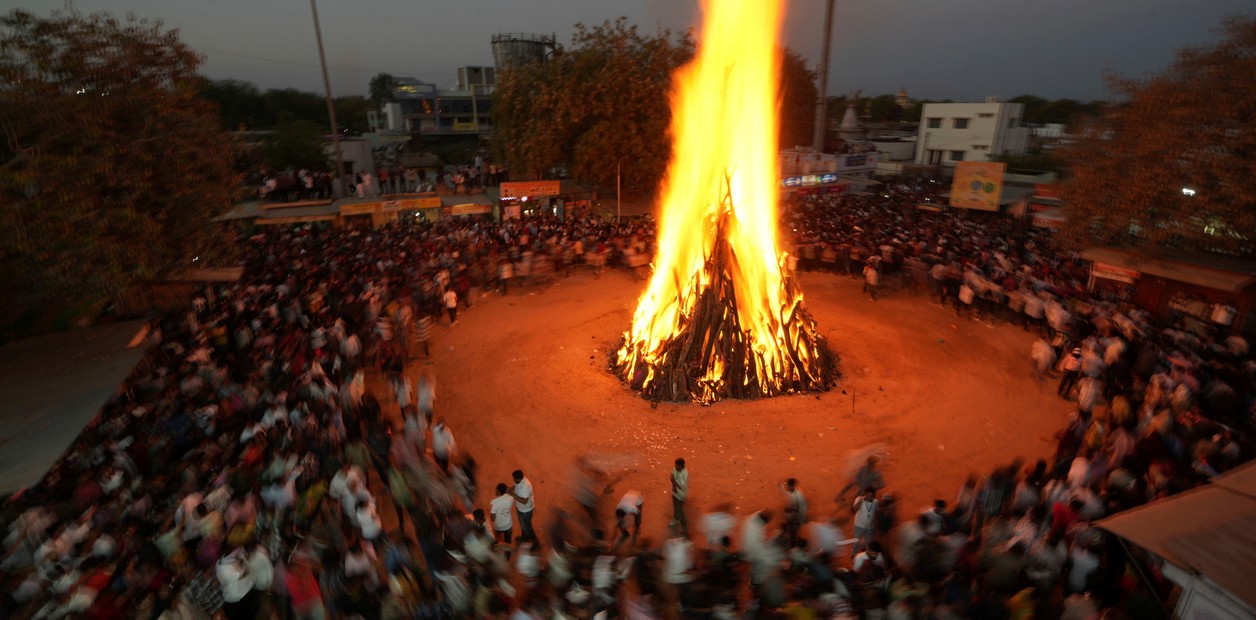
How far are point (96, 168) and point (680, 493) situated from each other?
11.8 metres

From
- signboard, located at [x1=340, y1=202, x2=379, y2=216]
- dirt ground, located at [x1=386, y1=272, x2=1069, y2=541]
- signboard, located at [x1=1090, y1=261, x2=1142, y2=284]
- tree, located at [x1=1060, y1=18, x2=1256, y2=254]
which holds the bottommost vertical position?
dirt ground, located at [x1=386, y1=272, x2=1069, y2=541]

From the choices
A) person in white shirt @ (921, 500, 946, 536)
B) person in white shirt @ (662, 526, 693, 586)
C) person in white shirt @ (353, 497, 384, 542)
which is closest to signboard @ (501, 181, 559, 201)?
person in white shirt @ (353, 497, 384, 542)

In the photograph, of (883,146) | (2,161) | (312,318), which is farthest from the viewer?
(883,146)

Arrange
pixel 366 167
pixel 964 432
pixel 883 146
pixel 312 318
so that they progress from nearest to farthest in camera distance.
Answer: pixel 964 432, pixel 312 318, pixel 366 167, pixel 883 146

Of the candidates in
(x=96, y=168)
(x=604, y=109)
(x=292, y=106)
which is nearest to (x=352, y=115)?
(x=292, y=106)

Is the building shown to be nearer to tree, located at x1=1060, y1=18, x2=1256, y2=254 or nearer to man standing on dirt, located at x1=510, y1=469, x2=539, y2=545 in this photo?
tree, located at x1=1060, y1=18, x2=1256, y2=254

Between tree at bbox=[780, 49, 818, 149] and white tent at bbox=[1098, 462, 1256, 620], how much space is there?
41748 millimetres

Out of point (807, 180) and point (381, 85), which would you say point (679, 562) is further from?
point (381, 85)

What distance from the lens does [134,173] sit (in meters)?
11.8

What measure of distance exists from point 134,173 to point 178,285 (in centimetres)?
377

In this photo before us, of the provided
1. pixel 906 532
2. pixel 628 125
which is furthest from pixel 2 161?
pixel 628 125

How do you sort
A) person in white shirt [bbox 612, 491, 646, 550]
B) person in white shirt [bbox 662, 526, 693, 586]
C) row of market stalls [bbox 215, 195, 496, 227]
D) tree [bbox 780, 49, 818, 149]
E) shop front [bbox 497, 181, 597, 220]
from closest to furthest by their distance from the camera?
person in white shirt [bbox 662, 526, 693, 586] → person in white shirt [bbox 612, 491, 646, 550] → row of market stalls [bbox 215, 195, 496, 227] → shop front [bbox 497, 181, 597, 220] → tree [bbox 780, 49, 818, 149]

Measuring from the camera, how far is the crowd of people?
6398 mm

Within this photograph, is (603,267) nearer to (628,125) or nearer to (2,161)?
A: (628,125)
